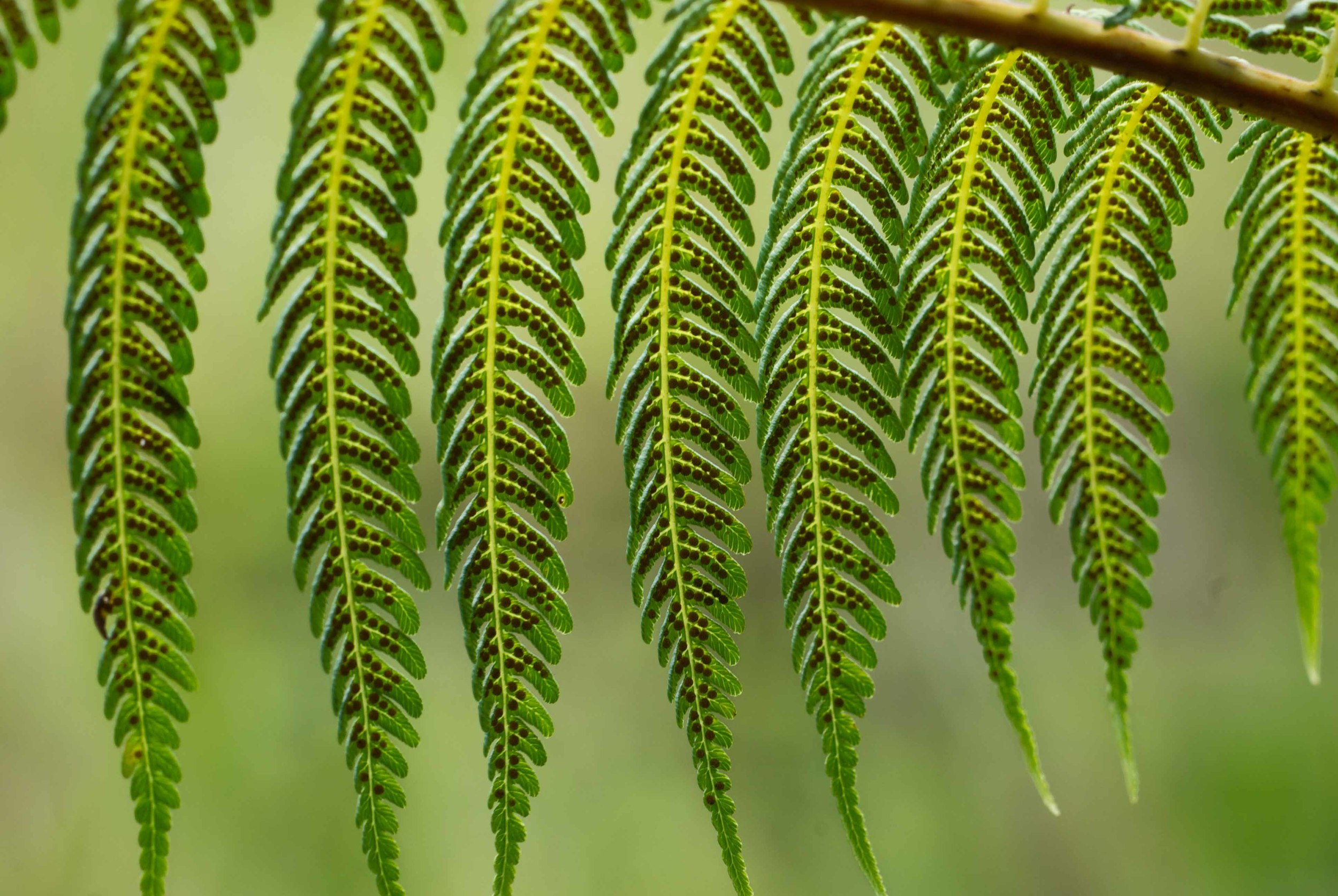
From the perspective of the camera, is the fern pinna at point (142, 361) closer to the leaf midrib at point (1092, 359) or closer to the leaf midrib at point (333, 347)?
the leaf midrib at point (333, 347)

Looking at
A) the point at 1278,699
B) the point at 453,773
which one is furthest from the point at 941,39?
the point at 1278,699

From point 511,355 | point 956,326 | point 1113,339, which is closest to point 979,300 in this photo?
point 956,326

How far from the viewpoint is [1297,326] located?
86 centimetres

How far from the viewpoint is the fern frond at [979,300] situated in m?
0.93

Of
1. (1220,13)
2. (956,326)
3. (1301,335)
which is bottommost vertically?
(1301,335)

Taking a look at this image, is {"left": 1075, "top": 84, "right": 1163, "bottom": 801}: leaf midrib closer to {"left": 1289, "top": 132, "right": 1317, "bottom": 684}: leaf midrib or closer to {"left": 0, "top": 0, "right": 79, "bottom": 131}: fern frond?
{"left": 1289, "top": 132, "right": 1317, "bottom": 684}: leaf midrib

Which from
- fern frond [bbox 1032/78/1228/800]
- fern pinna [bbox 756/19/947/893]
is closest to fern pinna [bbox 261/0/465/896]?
fern pinna [bbox 756/19/947/893]

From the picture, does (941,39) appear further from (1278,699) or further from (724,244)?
(1278,699)

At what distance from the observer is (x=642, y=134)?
0.94m

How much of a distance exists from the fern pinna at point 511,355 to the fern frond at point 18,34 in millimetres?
376

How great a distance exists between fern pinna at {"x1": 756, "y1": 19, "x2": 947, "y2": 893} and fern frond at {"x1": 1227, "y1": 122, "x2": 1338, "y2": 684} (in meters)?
0.35

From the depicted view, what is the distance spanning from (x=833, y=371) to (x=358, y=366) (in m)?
0.52

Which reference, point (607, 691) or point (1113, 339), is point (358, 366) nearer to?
point (1113, 339)

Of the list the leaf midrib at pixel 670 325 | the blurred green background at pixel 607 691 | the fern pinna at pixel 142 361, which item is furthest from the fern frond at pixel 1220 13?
the blurred green background at pixel 607 691
